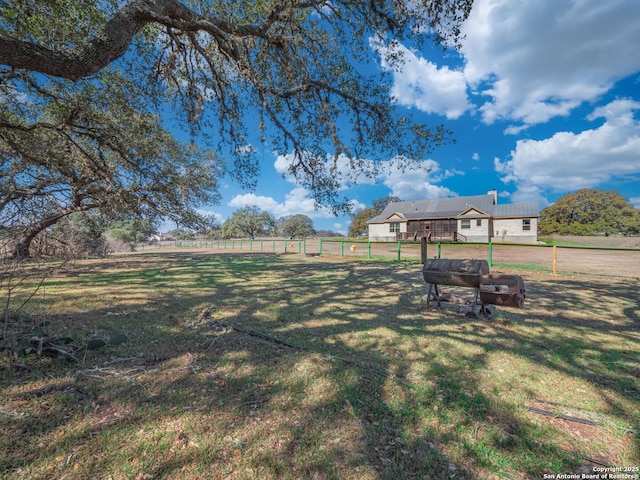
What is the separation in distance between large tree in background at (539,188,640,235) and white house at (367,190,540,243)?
15204 mm

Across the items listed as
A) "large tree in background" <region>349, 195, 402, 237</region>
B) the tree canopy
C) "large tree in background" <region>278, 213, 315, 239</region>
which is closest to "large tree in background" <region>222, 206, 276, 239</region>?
"large tree in background" <region>278, 213, 315, 239</region>

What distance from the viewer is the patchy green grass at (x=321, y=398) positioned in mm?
1831

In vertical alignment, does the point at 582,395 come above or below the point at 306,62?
below

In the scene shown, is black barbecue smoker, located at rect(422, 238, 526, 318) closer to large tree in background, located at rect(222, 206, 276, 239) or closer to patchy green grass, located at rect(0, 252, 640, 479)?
patchy green grass, located at rect(0, 252, 640, 479)

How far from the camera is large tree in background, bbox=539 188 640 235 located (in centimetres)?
3684

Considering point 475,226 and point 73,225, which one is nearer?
point 73,225

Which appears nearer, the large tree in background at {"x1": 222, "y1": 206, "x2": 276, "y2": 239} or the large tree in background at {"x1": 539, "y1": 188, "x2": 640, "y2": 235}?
the large tree in background at {"x1": 539, "y1": 188, "x2": 640, "y2": 235}

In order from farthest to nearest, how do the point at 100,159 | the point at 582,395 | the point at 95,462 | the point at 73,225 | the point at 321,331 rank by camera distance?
the point at 73,225, the point at 100,159, the point at 321,331, the point at 582,395, the point at 95,462

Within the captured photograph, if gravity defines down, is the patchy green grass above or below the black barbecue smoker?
below

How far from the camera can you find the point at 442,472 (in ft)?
5.83

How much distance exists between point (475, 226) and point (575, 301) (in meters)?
28.9

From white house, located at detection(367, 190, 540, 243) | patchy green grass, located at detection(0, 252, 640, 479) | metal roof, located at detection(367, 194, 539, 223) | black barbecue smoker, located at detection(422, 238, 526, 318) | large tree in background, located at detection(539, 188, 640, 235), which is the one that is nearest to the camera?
patchy green grass, located at detection(0, 252, 640, 479)

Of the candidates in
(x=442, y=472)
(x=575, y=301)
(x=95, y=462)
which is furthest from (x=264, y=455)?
(x=575, y=301)

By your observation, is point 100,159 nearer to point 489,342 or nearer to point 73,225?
point 73,225
